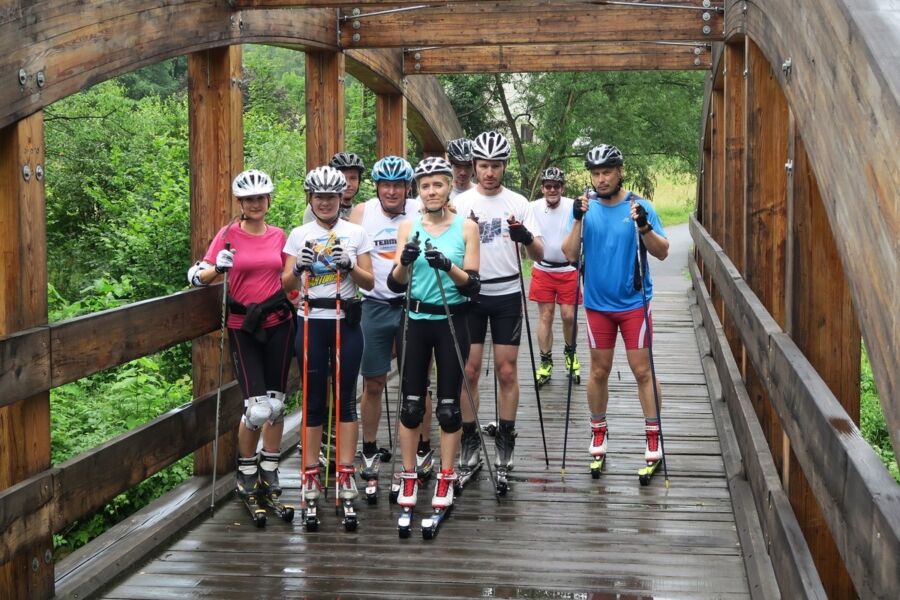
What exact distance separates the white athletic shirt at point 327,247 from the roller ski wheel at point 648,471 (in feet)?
6.69

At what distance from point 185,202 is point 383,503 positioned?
7415 mm

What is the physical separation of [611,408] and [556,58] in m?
4.63

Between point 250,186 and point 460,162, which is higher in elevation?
point 460,162

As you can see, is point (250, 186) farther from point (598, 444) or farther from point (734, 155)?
point (734, 155)

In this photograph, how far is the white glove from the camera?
238 inches

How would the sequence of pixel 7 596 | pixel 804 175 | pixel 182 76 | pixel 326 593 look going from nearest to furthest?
pixel 804 175 → pixel 7 596 → pixel 326 593 → pixel 182 76

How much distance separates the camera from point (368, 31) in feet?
32.2

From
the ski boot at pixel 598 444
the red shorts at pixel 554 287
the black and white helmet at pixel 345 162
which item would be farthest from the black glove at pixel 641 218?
the red shorts at pixel 554 287

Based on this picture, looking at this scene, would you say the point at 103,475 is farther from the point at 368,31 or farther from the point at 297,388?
the point at 368,31

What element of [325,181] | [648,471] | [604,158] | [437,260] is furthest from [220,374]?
[648,471]

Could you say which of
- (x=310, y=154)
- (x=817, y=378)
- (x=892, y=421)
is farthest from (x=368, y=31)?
(x=892, y=421)

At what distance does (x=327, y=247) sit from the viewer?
609 centimetres

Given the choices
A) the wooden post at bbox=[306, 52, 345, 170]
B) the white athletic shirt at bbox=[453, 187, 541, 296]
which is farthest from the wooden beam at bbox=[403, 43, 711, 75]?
the white athletic shirt at bbox=[453, 187, 541, 296]

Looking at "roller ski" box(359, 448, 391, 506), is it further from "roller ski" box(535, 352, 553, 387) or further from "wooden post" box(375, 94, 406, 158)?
"wooden post" box(375, 94, 406, 158)
